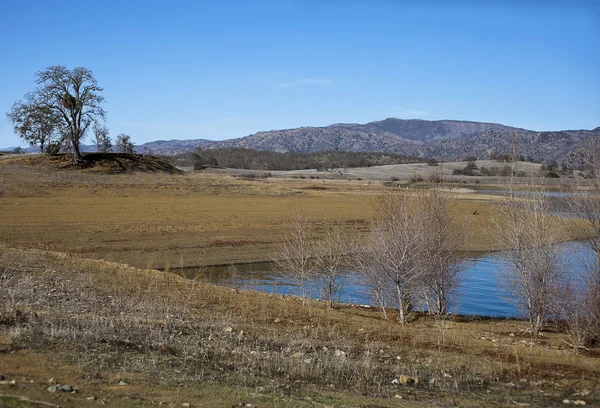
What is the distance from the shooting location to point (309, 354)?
12.4m

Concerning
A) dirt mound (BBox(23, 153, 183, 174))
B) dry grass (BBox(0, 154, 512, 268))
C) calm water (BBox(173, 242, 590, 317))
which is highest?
dirt mound (BBox(23, 153, 183, 174))

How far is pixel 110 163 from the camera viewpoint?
A: 62.5m

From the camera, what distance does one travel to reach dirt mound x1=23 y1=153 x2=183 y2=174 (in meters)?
59.1

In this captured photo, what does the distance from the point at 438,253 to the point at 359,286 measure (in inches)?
248

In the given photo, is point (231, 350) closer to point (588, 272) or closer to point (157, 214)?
point (588, 272)

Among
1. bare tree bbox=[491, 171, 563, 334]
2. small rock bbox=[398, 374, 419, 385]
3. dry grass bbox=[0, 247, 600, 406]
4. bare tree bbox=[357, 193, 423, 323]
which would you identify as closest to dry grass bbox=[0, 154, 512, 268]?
dry grass bbox=[0, 247, 600, 406]

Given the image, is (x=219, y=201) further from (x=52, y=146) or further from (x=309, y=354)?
(x=309, y=354)

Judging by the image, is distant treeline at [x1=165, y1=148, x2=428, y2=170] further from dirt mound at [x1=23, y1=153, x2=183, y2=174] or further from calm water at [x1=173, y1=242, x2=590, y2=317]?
calm water at [x1=173, y1=242, x2=590, y2=317]

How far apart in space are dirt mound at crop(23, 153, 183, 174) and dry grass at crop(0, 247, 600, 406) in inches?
1631

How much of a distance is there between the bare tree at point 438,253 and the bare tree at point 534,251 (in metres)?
2.02

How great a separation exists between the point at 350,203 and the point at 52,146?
32416mm

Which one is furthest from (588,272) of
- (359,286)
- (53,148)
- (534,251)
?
(53,148)

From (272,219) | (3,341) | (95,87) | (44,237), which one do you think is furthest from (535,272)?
(95,87)

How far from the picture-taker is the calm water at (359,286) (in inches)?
931
